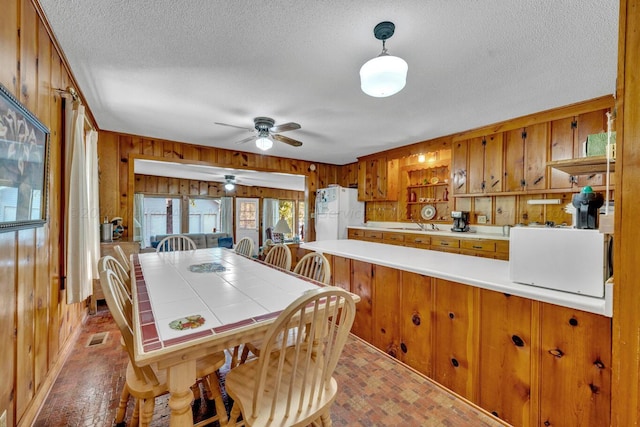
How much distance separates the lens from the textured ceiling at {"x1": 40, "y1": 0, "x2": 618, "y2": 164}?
4.78 ft

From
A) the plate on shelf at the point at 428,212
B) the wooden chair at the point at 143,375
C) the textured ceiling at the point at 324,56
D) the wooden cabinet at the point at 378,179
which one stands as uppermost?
the textured ceiling at the point at 324,56

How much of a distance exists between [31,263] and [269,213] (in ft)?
25.0

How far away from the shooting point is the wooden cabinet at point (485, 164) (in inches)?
135

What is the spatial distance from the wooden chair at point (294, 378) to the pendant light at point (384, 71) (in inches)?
45.9

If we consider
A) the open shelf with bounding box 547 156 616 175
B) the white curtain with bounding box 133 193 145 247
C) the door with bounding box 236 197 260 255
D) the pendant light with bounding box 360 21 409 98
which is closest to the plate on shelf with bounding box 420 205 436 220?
the open shelf with bounding box 547 156 616 175

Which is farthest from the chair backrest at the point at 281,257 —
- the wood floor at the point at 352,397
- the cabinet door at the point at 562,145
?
the cabinet door at the point at 562,145

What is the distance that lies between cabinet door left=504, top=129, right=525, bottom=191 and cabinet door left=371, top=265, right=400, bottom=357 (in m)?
2.24

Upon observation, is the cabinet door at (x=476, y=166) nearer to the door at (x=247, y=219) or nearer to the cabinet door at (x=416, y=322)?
the cabinet door at (x=416, y=322)

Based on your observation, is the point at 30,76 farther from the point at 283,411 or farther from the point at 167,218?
the point at 167,218

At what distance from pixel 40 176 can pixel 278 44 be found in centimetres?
156

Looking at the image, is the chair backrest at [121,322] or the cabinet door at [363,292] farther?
the cabinet door at [363,292]

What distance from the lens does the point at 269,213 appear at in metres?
9.13

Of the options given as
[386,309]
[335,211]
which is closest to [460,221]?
[335,211]

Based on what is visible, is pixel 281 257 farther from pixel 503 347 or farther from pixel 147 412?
pixel 503 347
